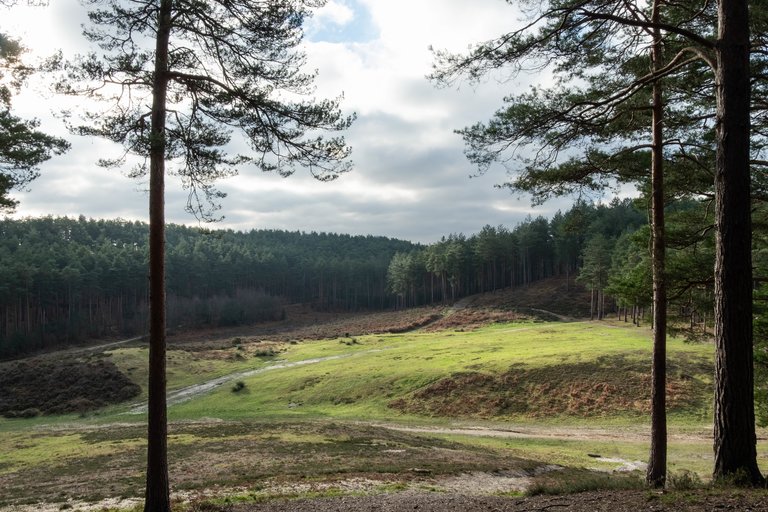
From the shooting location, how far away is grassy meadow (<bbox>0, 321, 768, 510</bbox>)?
14180 millimetres

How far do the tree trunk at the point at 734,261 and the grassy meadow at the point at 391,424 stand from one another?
1.39 metres

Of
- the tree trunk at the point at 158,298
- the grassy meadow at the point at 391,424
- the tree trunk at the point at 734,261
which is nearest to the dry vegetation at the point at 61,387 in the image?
the grassy meadow at the point at 391,424

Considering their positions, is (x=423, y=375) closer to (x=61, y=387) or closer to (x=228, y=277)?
(x=61, y=387)

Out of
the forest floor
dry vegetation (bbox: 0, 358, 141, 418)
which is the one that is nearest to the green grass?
the forest floor

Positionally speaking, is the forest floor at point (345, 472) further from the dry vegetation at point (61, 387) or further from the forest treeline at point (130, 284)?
the forest treeline at point (130, 284)

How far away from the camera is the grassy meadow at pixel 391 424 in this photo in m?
14.2

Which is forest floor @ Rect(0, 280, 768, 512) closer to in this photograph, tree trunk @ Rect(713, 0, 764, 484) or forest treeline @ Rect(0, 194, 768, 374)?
tree trunk @ Rect(713, 0, 764, 484)

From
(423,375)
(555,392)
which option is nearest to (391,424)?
(423,375)

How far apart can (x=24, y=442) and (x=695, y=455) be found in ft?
94.0

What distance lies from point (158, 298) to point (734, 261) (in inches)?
386

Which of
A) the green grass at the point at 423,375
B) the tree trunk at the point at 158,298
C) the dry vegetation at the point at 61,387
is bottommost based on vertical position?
the dry vegetation at the point at 61,387

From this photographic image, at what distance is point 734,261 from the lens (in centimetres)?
734

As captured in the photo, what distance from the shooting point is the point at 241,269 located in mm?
121438

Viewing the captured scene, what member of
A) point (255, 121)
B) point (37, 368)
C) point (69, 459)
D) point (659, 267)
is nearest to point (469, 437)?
point (659, 267)
